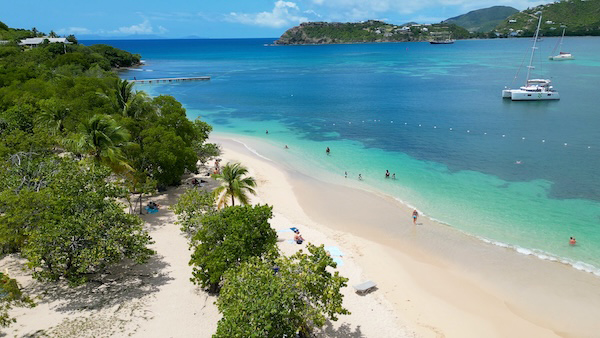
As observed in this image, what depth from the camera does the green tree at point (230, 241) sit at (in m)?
16.8

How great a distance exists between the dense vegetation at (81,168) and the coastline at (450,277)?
9.82 metres

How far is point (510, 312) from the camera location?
62.0 ft

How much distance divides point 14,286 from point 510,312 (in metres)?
22.3

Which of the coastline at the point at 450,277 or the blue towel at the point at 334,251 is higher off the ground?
the blue towel at the point at 334,251

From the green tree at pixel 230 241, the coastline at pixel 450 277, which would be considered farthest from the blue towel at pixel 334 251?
the green tree at pixel 230 241

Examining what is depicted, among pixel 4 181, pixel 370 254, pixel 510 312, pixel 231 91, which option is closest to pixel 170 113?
pixel 4 181

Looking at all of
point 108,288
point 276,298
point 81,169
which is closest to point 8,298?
point 108,288

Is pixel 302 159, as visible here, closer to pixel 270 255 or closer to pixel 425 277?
pixel 425 277

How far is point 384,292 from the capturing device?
19.8m

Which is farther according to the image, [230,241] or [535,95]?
[535,95]

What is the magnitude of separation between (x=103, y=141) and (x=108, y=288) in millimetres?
10502

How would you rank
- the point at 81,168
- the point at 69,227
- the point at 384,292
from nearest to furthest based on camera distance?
the point at 69,227 < the point at 384,292 < the point at 81,168

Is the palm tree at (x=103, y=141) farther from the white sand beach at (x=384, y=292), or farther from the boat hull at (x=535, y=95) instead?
the boat hull at (x=535, y=95)

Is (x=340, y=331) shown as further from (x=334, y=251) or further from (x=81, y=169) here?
(x=81, y=169)
